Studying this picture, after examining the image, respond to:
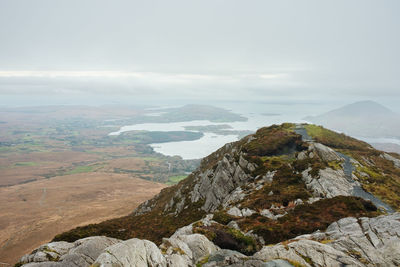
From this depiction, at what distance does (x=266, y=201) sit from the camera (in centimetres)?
2595

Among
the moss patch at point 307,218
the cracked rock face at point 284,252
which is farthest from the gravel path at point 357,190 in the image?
the cracked rock face at point 284,252

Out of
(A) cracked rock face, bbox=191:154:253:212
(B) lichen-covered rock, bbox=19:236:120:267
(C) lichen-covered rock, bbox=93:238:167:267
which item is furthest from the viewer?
(A) cracked rock face, bbox=191:154:253:212

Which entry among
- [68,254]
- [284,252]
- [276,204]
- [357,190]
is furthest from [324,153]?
[68,254]

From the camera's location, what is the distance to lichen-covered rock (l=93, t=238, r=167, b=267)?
12070mm

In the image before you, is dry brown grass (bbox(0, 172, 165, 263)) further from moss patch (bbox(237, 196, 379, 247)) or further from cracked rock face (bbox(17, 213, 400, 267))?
moss patch (bbox(237, 196, 379, 247))

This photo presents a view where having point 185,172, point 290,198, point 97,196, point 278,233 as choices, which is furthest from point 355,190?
point 185,172

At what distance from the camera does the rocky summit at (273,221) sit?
Result: 1307cm

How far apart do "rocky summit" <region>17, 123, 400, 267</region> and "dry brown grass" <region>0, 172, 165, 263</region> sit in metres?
48.9

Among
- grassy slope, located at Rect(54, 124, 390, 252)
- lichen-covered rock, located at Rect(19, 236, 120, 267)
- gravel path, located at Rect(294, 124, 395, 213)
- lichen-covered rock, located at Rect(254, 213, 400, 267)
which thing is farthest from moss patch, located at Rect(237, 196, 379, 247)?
lichen-covered rock, located at Rect(19, 236, 120, 267)

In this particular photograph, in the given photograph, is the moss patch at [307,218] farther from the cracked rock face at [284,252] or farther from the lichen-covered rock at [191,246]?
the lichen-covered rock at [191,246]

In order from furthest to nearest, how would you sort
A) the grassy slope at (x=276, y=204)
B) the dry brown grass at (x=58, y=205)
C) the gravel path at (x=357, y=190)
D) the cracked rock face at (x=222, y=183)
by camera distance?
1. the dry brown grass at (x=58, y=205)
2. the cracked rock face at (x=222, y=183)
3. the gravel path at (x=357, y=190)
4. the grassy slope at (x=276, y=204)

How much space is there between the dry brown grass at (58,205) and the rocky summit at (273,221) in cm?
4889

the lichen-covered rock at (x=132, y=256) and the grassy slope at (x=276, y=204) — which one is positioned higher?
the lichen-covered rock at (x=132, y=256)

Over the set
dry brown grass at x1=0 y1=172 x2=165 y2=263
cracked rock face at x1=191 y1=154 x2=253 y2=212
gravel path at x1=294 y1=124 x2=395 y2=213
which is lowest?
dry brown grass at x1=0 y1=172 x2=165 y2=263
